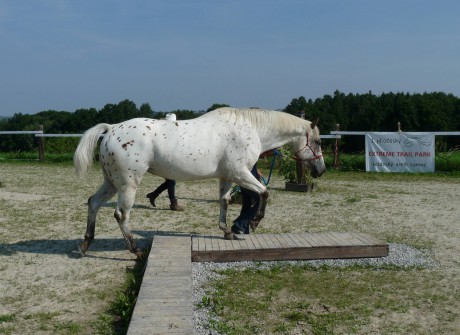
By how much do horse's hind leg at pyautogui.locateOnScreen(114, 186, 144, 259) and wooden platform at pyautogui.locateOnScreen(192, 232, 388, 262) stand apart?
2.40 feet

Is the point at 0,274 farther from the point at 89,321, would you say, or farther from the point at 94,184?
the point at 94,184

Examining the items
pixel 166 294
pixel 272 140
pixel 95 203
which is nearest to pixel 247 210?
pixel 272 140

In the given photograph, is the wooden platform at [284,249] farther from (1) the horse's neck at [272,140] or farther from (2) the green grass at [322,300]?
(1) the horse's neck at [272,140]

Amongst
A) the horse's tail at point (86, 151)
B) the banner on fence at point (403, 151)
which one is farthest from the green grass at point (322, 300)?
the banner on fence at point (403, 151)

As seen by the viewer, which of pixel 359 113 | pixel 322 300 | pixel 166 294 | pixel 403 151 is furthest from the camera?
pixel 359 113

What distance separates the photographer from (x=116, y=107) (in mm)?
27922

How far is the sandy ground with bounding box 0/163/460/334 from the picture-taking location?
4.81m

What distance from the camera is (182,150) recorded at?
5.99 m

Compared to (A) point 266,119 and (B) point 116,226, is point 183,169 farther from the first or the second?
(B) point 116,226

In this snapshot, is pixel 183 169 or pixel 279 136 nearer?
pixel 183 169

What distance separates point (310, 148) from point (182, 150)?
1819 mm

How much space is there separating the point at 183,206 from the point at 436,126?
19.0 m

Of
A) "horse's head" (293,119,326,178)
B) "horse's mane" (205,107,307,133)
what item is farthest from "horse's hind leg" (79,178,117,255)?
"horse's head" (293,119,326,178)

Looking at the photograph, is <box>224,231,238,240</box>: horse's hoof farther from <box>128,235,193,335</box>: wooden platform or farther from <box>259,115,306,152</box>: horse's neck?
<box>259,115,306,152</box>: horse's neck
